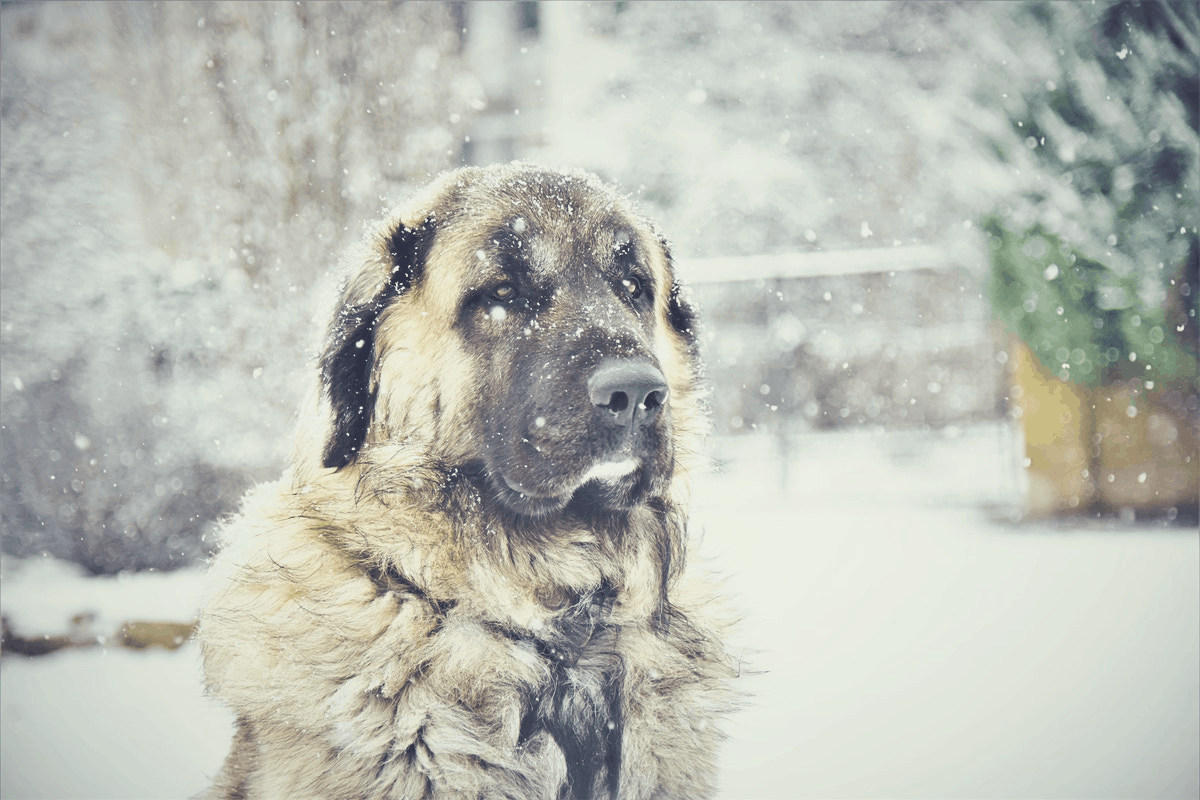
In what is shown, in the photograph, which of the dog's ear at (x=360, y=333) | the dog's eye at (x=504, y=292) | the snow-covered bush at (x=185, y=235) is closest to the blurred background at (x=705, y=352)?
the snow-covered bush at (x=185, y=235)

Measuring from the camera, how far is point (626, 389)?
1.25 meters

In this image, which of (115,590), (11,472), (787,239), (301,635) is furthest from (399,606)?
(787,239)

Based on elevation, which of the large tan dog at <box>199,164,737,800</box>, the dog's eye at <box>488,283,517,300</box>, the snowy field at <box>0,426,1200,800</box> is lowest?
the snowy field at <box>0,426,1200,800</box>

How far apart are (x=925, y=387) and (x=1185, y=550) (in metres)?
2.84

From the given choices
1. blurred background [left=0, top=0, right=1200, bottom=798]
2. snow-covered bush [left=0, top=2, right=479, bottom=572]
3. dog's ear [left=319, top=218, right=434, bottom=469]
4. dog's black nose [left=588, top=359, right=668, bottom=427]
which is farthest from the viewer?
snow-covered bush [left=0, top=2, right=479, bottom=572]

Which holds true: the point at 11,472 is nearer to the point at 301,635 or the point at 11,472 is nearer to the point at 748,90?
the point at 301,635

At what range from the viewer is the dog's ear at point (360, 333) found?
4.70 feet

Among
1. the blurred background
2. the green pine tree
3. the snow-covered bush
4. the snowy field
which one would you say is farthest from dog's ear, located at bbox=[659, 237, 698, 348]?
the green pine tree

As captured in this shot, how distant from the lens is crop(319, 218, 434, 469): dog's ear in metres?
1.43

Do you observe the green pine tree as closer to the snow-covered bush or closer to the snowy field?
the snowy field

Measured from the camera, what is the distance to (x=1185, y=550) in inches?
110

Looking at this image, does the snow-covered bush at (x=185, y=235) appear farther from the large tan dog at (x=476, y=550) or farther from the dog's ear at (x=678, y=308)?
the dog's ear at (x=678, y=308)

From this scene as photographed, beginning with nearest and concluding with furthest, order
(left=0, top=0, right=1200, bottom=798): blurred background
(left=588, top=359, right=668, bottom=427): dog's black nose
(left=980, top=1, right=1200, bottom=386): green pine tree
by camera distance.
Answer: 1. (left=588, top=359, right=668, bottom=427): dog's black nose
2. (left=0, top=0, right=1200, bottom=798): blurred background
3. (left=980, top=1, right=1200, bottom=386): green pine tree

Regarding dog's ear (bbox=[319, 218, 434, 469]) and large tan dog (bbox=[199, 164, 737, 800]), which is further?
dog's ear (bbox=[319, 218, 434, 469])
